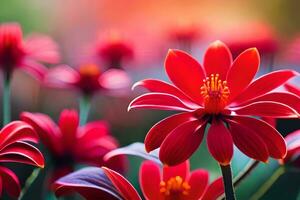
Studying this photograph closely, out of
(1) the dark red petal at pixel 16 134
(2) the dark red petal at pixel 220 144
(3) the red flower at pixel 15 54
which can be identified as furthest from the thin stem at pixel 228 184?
(3) the red flower at pixel 15 54

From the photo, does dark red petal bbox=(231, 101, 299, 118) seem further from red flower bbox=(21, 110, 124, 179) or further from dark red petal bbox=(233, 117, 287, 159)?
red flower bbox=(21, 110, 124, 179)

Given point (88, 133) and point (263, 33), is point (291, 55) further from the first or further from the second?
point (88, 133)

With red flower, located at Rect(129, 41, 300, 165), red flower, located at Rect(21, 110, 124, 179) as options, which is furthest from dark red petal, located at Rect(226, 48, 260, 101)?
red flower, located at Rect(21, 110, 124, 179)

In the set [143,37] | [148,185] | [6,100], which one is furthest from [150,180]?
[143,37]

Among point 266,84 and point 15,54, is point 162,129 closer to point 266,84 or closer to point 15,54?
point 266,84

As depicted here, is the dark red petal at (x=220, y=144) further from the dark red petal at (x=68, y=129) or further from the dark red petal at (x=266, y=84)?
the dark red petal at (x=68, y=129)

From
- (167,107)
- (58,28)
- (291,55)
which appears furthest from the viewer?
(58,28)

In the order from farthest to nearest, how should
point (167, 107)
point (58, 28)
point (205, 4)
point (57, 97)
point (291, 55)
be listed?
point (205, 4), point (58, 28), point (57, 97), point (291, 55), point (167, 107)

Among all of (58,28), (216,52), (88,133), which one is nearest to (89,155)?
(88,133)
